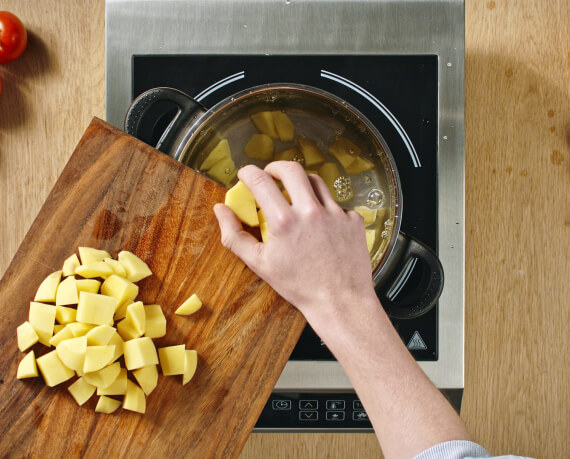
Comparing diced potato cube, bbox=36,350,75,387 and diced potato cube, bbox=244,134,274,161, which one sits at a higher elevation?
diced potato cube, bbox=244,134,274,161

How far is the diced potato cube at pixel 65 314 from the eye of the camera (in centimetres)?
60

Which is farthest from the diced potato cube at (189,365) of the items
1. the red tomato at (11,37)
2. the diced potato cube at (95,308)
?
the red tomato at (11,37)

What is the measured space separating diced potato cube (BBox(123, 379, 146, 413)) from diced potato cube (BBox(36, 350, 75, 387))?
0.07 meters

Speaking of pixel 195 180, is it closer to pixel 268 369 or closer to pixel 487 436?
pixel 268 369

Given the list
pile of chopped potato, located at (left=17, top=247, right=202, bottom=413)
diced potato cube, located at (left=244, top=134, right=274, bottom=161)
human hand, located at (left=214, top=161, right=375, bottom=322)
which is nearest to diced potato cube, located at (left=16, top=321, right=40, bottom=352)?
pile of chopped potato, located at (left=17, top=247, right=202, bottom=413)

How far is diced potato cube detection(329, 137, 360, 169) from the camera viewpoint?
739 millimetres

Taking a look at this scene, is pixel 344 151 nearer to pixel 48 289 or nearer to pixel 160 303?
pixel 160 303

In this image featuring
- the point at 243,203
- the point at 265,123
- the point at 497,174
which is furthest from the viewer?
the point at 497,174

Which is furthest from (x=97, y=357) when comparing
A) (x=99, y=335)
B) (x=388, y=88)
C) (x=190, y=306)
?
(x=388, y=88)

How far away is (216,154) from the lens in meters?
0.72

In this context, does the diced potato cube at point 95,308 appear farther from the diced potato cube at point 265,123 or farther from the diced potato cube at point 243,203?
the diced potato cube at point 265,123

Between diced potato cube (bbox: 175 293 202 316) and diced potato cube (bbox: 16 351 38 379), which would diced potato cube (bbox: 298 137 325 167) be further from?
diced potato cube (bbox: 16 351 38 379)

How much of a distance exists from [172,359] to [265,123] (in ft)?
1.20

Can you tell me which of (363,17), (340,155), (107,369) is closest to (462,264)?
(340,155)
